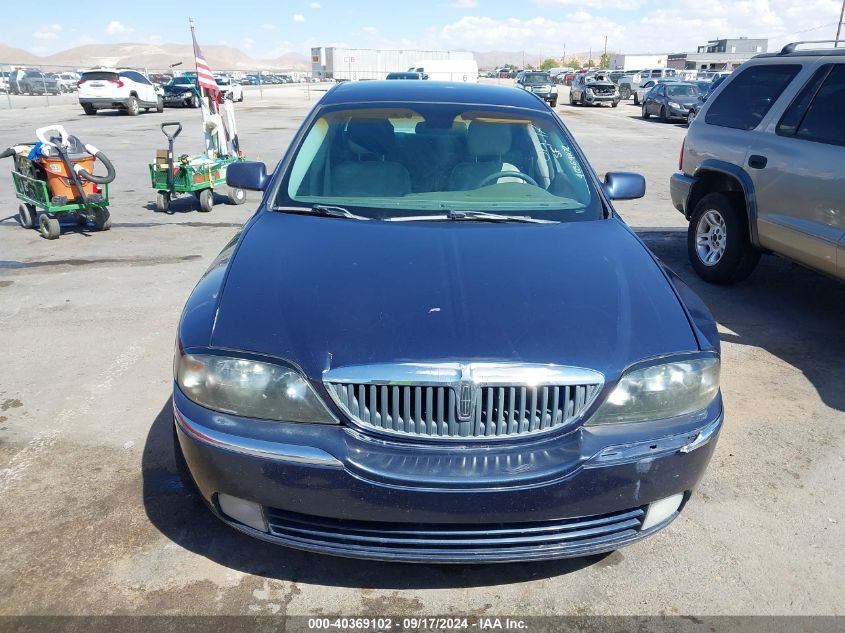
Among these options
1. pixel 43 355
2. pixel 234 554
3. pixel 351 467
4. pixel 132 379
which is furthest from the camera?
pixel 43 355

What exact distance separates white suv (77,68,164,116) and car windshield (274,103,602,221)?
25831mm

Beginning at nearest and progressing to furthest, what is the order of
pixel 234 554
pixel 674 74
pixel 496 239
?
pixel 234 554, pixel 496 239, pixel 674 74

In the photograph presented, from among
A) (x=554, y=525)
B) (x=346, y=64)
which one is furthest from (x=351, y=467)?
(x=346, y=64)

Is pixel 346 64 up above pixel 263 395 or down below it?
below

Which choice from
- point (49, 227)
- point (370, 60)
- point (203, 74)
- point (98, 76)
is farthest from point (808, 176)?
point (370, 60)

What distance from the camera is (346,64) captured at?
60094 mm

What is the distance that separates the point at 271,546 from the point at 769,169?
4.51 metres

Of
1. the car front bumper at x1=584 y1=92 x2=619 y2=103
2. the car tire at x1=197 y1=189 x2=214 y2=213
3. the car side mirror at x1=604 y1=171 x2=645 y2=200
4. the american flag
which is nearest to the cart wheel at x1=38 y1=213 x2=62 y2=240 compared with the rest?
the car tire at x1=197 y1=189 x2=214 y2=213

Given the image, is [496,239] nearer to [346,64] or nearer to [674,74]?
[674,74]

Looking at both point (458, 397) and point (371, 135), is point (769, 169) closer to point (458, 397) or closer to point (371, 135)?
point (371, 135)

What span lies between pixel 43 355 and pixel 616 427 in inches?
155

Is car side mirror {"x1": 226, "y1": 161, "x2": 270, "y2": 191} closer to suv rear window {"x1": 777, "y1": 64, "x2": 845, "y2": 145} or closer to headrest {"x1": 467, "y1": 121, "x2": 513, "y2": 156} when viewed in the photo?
headrest {"x1": 467, "y1": 121, "x2": 513, "y2": 156}

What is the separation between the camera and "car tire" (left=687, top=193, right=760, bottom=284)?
5.69 meters

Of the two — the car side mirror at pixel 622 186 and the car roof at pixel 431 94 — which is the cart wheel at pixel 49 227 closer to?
the car roof at pixel 431 94
